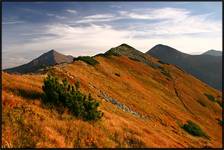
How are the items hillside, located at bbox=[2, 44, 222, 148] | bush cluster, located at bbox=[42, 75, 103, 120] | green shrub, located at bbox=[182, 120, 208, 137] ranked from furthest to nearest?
green shrub, located at bbox=[182, 120, 208, 137], bush cluster, located at bbox=[42, 75, 103, 120], hillside, located at bbox=[2, 44, 222, 148]

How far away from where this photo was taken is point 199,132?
42.9 m

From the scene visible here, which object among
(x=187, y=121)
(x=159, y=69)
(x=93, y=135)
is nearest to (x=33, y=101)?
(x=93, y=135)

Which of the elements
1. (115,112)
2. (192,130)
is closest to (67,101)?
(115,112)

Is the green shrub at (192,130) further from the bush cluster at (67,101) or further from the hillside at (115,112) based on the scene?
the bush cluster at (67,101)

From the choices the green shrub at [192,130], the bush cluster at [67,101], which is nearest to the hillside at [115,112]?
the bush cluster at [67,101]

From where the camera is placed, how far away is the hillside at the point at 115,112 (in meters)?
15.7

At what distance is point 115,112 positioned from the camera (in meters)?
30.5

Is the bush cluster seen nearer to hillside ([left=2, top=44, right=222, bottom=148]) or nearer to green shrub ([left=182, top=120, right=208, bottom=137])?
hillside ([left=2, top=44, right=222, bottom=148])

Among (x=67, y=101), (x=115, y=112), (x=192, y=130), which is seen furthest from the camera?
(x=192, y=130)

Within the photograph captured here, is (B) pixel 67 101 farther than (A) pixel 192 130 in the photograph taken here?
No

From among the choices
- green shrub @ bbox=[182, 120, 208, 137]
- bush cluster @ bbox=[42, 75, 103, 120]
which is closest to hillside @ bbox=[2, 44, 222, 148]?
bush cluster @ bbox=[42, 75, 103, 120]

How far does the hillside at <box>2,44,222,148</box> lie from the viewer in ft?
51.5

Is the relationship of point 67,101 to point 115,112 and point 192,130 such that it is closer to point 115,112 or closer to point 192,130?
point 115,112

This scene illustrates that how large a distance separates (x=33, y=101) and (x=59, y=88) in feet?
6.49
